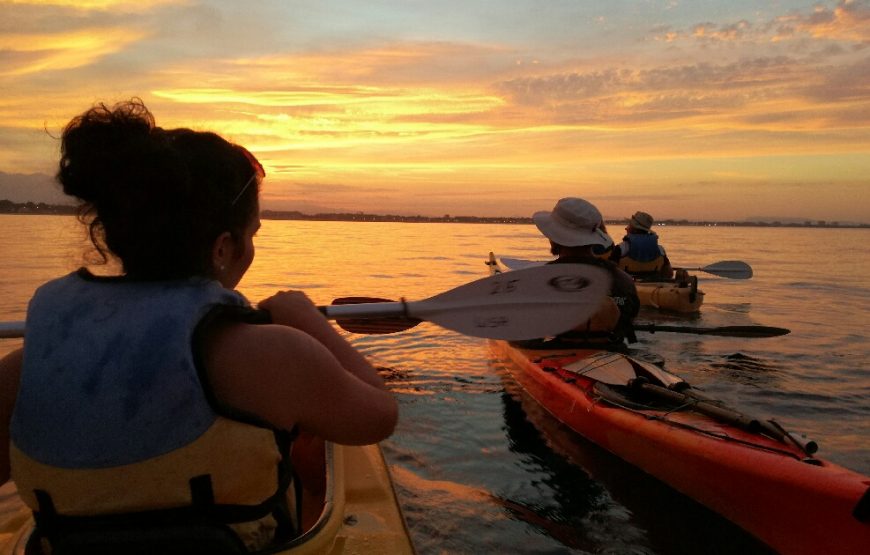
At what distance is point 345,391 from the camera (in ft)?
4.79

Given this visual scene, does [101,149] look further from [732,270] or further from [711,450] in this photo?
[732,270]

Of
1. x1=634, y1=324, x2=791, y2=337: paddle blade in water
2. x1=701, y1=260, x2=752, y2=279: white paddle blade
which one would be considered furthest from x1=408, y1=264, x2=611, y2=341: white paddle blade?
x1=701, y1=260, x2=752, y2=279: white paddle blade

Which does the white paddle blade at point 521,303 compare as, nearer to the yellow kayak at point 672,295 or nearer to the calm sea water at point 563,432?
the calm sea water at point 563,432

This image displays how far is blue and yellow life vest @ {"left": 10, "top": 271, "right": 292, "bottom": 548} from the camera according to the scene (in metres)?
1.33

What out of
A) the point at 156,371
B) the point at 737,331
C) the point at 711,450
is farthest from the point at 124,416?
the point at 737,331

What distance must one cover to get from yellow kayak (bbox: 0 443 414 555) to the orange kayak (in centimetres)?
203

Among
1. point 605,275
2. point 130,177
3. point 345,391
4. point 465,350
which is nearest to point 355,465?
point 605,275

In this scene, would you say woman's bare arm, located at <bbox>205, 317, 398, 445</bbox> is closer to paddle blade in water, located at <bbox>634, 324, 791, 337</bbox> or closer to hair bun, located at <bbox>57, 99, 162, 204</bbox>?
hair bun, located at <bbox>57, 99, 162, 204</bbox>

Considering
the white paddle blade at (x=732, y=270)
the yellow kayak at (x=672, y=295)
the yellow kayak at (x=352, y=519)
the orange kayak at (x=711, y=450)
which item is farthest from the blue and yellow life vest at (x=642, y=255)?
the yellow kayak at (x=352, y=519)

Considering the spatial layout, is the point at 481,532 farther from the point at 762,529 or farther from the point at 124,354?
the point at 124,354

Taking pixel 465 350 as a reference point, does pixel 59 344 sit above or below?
above

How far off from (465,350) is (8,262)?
1763cm

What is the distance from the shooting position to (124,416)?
1322 mm

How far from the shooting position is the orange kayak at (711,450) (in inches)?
124
